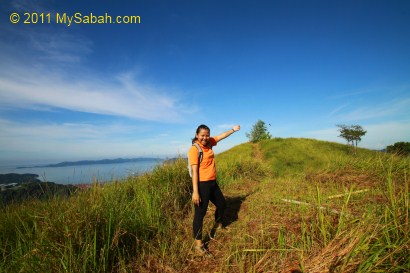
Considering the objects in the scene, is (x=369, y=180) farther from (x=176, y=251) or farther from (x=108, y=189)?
(x=108, y=189)

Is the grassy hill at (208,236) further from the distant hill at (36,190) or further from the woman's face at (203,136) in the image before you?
the woman's face at (203,136)

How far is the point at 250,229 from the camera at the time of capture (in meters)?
4.54

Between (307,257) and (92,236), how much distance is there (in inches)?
122

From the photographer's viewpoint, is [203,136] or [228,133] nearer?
[203,136]

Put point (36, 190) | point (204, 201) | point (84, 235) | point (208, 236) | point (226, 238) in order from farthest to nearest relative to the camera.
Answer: point (36, 190) → point (208, 236) → point (226, 238) → point (204, 201) → point (84, 235)

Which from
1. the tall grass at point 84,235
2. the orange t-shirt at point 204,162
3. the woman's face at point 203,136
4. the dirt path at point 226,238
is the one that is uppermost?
the woman's face at point 203,136

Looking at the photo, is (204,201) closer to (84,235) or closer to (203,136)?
(203,136)

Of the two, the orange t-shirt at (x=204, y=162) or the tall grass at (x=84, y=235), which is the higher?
the orange t-shirt at (x=204, y=162)

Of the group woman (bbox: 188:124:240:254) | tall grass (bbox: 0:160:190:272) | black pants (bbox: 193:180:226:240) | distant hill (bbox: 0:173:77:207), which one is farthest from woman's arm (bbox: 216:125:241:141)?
distant hill (bbox: 0:173:77:207)

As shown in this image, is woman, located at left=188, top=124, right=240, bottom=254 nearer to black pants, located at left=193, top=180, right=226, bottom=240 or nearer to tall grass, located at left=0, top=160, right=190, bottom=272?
black pants, located at left=193, top=180, right=226, bottom=240

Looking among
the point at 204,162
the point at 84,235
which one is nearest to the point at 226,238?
the point at 204,162

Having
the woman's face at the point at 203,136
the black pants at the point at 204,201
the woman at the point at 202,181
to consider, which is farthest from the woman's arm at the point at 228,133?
the black pants at the point at 204,201

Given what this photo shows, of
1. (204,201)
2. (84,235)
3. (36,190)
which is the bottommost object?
(84,235)

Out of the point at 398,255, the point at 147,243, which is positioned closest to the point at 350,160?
the point at 398,255
